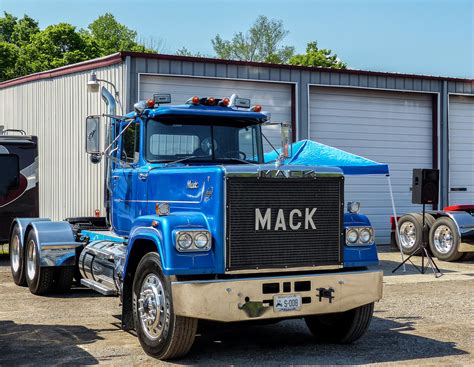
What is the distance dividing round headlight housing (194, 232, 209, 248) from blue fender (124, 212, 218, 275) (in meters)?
0.07

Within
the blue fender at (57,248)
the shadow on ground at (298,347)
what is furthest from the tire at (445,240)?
the blue fender at (57,248)

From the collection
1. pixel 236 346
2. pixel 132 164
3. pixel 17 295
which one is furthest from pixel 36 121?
pixel 236 346

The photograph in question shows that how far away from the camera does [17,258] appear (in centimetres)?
1290

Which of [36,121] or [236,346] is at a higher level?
[36,121]

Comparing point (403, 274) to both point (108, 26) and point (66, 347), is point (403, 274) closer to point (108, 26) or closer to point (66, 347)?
point (66, 347)

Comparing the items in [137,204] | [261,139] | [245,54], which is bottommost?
[137,204]

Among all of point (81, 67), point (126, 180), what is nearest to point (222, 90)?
point (81, 67)

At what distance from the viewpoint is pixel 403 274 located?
591 inches

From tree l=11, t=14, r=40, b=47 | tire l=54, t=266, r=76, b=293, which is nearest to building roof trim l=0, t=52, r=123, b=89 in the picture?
tire l=54, t=266, r=76, b=293

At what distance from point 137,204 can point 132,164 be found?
0.49 meters

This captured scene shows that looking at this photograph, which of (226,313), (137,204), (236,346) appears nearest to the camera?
(226,313)

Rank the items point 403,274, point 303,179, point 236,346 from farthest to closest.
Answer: point 403,274
point 236,346
point 303,179

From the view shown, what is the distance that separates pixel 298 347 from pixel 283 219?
154 centimetres

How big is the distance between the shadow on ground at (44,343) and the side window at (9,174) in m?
7.35
